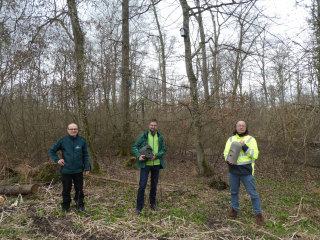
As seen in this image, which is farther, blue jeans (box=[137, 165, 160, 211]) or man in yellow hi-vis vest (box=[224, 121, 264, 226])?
blue jeans (box=[137, 165, 160, 211])

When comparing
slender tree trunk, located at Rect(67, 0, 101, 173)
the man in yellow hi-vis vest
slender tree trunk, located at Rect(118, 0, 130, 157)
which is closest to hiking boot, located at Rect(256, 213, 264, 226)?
the man in yellow hi-vis vest

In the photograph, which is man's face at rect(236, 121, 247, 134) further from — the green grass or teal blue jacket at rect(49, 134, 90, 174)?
teal blue jacket at rect(49, 134, 90, 174)

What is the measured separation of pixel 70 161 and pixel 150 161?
152 cm

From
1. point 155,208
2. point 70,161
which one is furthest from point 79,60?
point 155,208

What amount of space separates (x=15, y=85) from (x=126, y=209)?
852 cm

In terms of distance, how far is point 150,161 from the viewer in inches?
179

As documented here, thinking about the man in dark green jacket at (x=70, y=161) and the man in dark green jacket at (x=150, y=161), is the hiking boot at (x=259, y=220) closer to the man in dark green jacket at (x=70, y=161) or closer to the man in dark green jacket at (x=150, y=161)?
the man in dark green jacket at (x=150, y=161)

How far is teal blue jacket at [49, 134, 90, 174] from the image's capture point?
4.21 metres

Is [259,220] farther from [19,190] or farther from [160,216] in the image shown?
[19,190]

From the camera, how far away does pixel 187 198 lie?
5.73 metres

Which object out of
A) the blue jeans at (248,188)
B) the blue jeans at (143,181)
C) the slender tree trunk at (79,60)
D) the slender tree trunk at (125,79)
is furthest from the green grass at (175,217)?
the slender tree trunk at (125,79)

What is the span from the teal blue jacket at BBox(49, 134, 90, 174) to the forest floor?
32.8 inches

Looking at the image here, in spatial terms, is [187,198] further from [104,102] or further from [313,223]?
Answer: [104,102]

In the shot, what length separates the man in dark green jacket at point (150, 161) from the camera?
4473 mm
